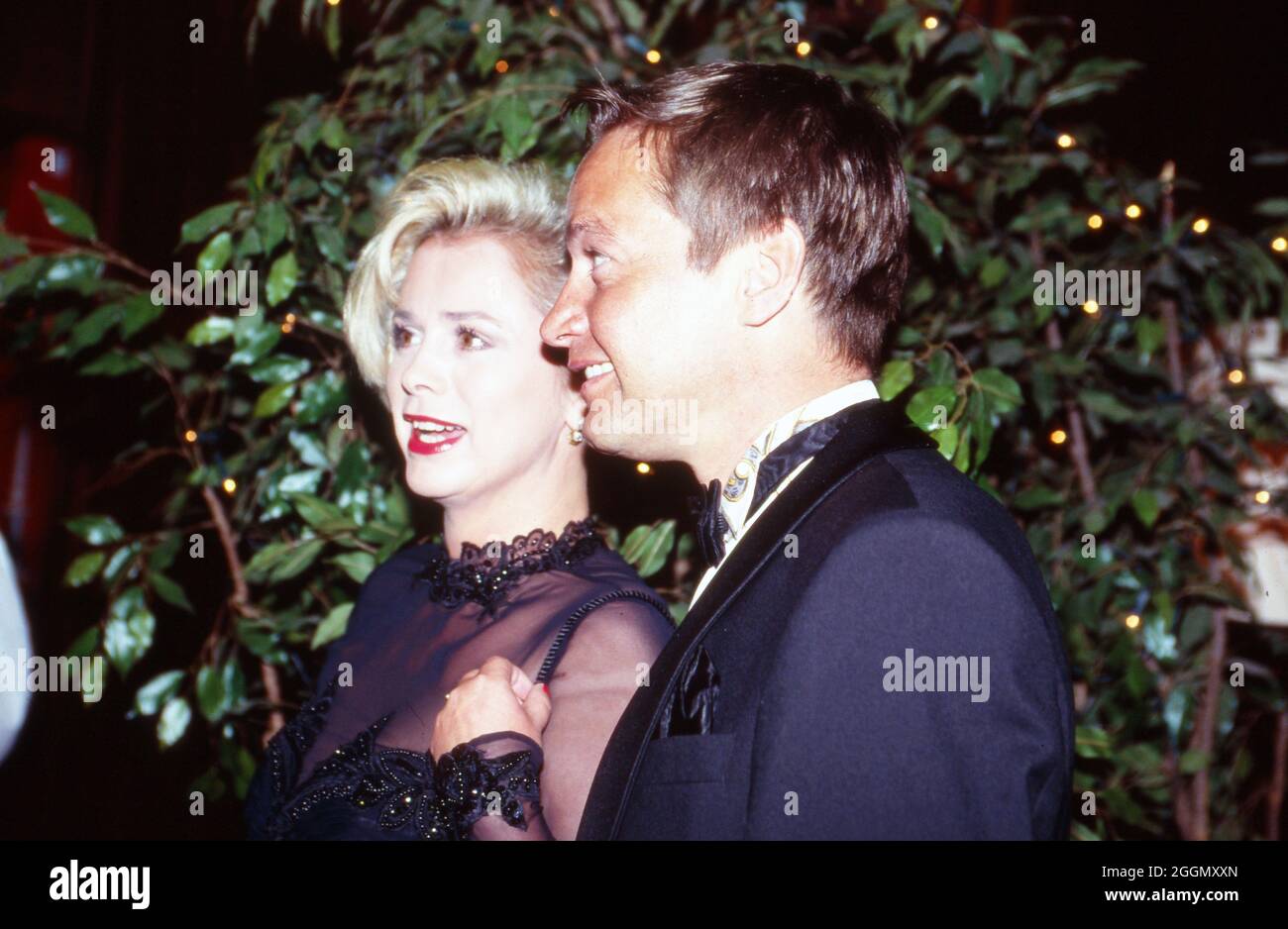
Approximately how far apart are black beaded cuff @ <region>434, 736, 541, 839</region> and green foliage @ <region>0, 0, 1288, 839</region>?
1.59 ft

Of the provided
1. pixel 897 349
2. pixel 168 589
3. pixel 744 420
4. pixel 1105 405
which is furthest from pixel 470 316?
pixel 1105 405

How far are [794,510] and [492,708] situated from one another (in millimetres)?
411

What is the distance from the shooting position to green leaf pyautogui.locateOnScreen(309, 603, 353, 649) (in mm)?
1529

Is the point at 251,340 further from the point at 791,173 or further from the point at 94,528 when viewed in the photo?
the point at 791,173

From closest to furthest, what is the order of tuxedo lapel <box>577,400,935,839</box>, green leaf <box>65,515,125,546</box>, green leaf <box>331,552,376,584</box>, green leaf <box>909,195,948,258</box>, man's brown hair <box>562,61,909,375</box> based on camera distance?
tuxedo lapel <box>577,400,935,839</box>
man's brown hair <box>562,61,909,375</box>
green leaf <box>909,195,948,258</box>
green leaf <box>331,552,376,584</box>
green leaf <box>65,515,125,546</box>

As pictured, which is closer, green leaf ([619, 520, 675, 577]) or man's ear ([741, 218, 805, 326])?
man's ear ([741, 218, 805, 326])

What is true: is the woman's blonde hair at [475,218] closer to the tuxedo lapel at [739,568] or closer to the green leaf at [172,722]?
the tuxedo lapel at [739,568]

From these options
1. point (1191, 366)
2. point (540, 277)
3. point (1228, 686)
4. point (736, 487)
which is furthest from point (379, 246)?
point (1191, 366)

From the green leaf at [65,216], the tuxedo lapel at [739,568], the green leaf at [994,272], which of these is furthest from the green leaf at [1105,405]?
the green leaf at [65,216]

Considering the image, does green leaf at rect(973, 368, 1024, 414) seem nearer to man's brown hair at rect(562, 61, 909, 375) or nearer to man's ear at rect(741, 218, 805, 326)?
man's brown hair at rect(562, 61, 909, 375)

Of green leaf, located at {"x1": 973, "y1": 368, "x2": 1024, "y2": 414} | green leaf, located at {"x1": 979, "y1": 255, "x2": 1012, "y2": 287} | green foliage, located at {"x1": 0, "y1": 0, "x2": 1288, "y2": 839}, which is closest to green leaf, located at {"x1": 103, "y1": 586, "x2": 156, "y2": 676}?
green foliage, located at {"x1": 0, "y1": 0, "x2": 1288, "y2": 839}

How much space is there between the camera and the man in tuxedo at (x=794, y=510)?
77 cm
